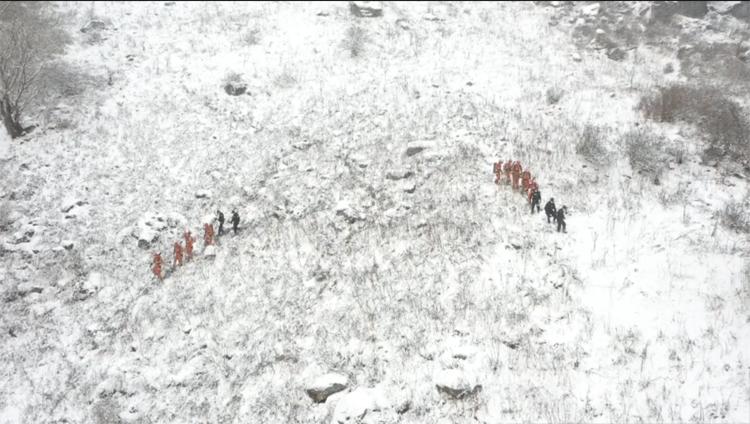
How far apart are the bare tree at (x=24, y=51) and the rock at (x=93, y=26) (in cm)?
106

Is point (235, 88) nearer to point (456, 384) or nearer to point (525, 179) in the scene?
point (525, 179)

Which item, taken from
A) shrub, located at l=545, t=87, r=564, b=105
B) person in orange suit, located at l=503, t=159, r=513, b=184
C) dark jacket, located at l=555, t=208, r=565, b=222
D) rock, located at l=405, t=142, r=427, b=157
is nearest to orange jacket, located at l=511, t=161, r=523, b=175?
person in orange suit, located at l=503, t=159, r=513, b=184

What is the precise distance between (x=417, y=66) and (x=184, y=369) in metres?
17.1

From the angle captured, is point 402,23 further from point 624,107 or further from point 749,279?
point 749,279

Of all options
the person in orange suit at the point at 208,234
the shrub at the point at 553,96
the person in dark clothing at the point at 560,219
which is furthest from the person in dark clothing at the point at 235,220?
the shrub at the point at 553,96

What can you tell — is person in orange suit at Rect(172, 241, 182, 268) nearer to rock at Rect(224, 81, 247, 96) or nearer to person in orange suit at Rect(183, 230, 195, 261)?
person in orange suit at Rect(183, 230, 195, 261)

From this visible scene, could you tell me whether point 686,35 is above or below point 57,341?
above

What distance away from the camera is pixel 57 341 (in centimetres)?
1358

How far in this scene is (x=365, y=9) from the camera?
28.4m

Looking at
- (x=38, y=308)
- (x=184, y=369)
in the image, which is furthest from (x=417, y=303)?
(x=38, y=308)

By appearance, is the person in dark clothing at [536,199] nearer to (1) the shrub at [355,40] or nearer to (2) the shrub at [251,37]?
(1) the shrub at [355,40]

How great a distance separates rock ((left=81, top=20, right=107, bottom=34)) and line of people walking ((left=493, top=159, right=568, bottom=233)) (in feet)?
74.8

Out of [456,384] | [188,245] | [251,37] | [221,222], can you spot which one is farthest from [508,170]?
[251,37]

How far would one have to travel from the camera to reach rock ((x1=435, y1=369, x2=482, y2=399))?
9656 millimetres
